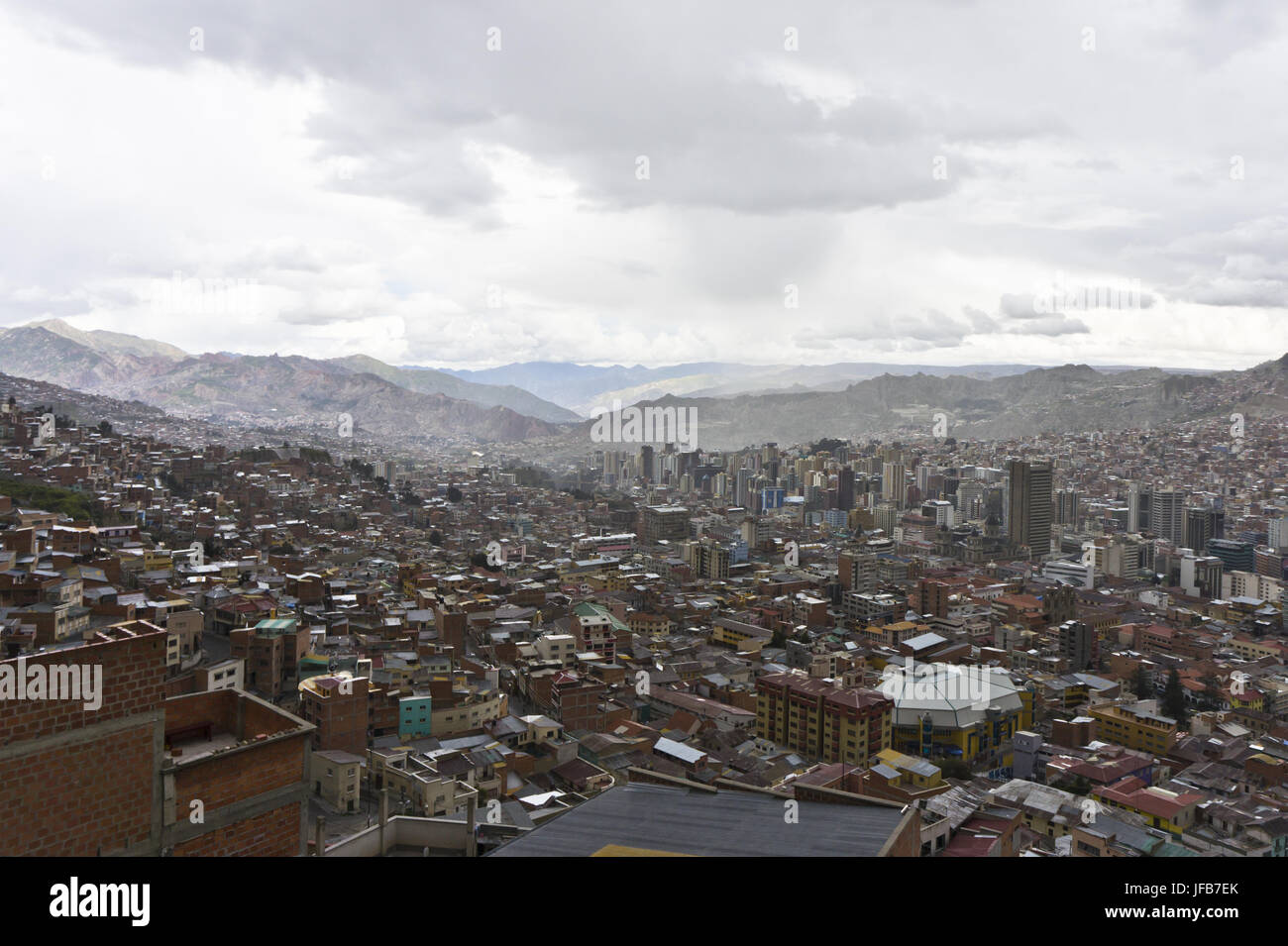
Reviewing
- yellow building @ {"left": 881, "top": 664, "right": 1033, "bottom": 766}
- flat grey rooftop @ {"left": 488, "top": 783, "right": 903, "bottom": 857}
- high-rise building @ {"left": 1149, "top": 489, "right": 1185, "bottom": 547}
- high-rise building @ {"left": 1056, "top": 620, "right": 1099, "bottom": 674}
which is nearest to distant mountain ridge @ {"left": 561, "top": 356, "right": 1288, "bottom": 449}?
high-rise building @ {"left": 1149, "top": 489, "right": 1185, "bottom": 547}

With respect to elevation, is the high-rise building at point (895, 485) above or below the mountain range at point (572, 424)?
below

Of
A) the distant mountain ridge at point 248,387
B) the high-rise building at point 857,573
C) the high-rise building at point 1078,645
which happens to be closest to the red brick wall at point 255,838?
Result: the high-rise building at point 1078,645

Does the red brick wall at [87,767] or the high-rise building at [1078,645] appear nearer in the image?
the red brick wall at [87,767]

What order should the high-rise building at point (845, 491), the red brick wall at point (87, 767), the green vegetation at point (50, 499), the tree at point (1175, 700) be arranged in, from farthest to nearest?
the high-rise building at point (845, 491) → the green vegetation at point (50, 499) → the tree at point (1175, 700) → the red brick wall at point (87, 767)

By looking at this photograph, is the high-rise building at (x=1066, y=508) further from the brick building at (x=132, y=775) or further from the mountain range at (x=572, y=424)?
the brick building at (x=132, y=775)

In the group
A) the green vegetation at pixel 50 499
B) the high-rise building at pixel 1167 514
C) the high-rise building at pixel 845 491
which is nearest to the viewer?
the green vegetation at pixel 50 499
